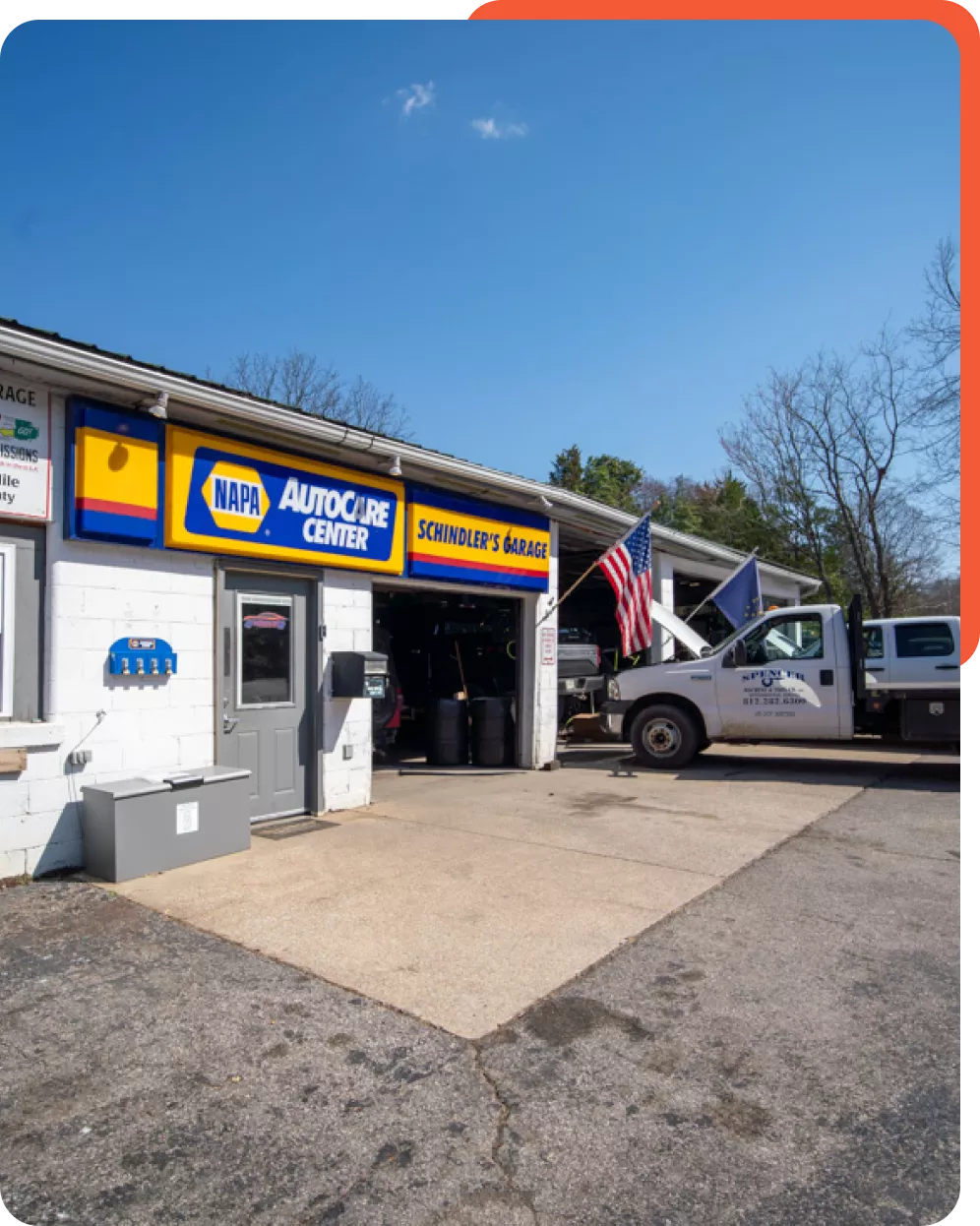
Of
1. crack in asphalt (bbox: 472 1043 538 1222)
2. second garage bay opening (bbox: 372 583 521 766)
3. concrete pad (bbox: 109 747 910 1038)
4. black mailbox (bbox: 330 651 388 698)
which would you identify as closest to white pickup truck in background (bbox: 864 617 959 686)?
concrete pad (bbox: 109 747 910 1038)

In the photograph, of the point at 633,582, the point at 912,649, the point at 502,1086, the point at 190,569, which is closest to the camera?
the point at 502,1086

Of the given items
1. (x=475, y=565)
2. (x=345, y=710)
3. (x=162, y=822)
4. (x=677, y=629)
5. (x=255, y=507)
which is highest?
(x=255, y=507)

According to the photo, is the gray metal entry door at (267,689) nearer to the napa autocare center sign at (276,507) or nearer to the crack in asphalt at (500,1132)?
the napa autocare center sign at (276,507)

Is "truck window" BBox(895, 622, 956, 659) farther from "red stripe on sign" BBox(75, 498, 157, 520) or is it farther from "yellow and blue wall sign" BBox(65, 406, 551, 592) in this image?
"red stripe on sign" BBox(75, 498, 157, 520)

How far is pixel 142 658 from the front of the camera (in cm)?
634

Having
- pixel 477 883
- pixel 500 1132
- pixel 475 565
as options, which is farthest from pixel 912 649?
pixel 500 1132

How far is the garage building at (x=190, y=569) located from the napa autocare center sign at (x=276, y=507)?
2 cm

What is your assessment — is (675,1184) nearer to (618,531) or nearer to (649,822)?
(649,822)

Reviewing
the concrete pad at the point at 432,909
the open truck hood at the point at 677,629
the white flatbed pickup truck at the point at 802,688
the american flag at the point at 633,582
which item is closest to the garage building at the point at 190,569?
the concrete pad at the point at 432,909

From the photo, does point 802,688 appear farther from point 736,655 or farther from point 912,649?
point 912,649

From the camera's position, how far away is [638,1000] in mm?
3729

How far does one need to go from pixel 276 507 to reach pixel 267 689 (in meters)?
1.66

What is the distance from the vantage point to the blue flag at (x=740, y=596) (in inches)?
542

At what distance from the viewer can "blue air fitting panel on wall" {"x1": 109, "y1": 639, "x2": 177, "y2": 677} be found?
616cm
